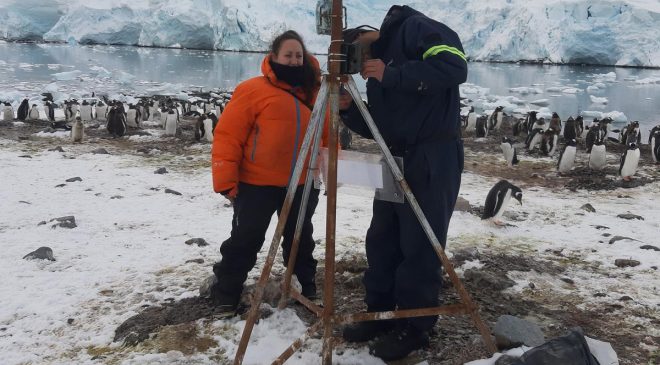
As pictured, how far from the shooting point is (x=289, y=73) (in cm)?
254

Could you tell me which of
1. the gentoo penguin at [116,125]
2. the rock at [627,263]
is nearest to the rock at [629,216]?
the rock at [627,263]

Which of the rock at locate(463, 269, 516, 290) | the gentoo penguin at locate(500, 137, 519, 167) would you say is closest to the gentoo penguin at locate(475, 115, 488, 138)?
the gentoo penguin at locate(500, 137, 519, 167)

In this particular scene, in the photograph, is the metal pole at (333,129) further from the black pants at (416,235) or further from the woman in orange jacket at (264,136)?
the woman in orange jacket at (264,136)

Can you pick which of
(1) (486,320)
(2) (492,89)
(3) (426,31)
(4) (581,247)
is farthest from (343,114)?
(2) (492,89)

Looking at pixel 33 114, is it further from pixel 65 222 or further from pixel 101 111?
pixel 65 222

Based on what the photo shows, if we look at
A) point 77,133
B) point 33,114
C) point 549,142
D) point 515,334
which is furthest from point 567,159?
point 33,114

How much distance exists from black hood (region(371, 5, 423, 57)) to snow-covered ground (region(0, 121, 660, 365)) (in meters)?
1.38

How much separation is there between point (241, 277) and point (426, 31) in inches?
63.1

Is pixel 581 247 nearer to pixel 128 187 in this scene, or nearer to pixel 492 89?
pixel 128 187

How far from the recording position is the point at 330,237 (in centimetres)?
198

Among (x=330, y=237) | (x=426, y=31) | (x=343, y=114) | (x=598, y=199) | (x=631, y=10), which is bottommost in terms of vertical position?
(x=598, y=199)

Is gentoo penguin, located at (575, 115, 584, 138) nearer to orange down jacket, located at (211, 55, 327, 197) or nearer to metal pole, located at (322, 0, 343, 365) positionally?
orange down jacket, located at (211, 55, 327, 197)

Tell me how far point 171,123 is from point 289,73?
25.5 feet

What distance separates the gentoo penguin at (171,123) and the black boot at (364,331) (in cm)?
810
